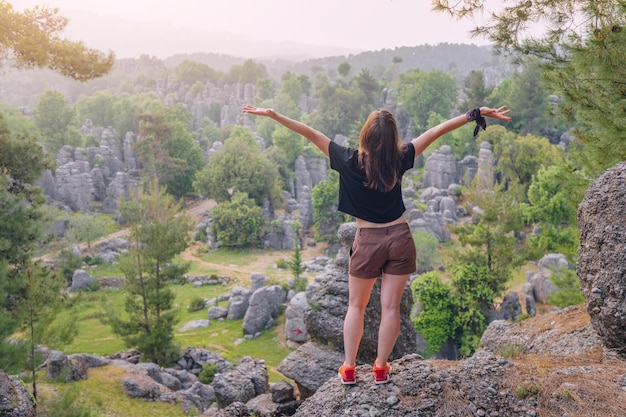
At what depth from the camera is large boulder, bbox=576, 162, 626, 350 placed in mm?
6121

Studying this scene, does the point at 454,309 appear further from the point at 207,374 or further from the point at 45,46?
the point at 45,46

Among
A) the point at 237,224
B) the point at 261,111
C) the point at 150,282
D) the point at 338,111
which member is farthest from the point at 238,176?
the point at 261,111

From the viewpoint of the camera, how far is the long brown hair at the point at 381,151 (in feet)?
15.7

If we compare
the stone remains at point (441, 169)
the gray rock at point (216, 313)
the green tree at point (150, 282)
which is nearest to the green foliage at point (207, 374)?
the green tree at point (150, 282)

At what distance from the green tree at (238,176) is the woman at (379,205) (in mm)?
41261

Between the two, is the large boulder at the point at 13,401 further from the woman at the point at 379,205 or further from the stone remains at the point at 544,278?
the stone remains at the point at 544,278

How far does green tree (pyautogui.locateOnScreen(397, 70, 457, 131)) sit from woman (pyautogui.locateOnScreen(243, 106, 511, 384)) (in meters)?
65.4

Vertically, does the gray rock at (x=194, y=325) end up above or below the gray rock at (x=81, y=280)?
below

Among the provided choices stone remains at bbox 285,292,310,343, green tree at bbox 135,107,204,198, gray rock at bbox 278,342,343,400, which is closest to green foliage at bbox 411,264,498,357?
stone remains at bbox 285,292,310,343

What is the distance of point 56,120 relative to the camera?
5988cm

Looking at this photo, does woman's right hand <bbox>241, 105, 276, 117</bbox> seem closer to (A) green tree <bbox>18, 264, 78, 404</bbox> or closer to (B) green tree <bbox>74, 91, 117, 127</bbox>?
(A) green tree <bbox>18, 264, 78, 404</bbox>

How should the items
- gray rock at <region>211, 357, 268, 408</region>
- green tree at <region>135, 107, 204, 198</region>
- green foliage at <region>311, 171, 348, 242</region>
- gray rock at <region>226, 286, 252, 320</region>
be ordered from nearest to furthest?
gray rock at <region>211, 357, 268, 408</region> < gray rock at <region>226, 286, 252, 320</region> < green foliage at <region>311, 171, 348, 242</region> < green tree at <region>135, 107, 204, 198</region>

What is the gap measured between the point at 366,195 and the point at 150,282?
58.2 feet

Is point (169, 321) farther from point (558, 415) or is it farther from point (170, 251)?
point (558, 415)
